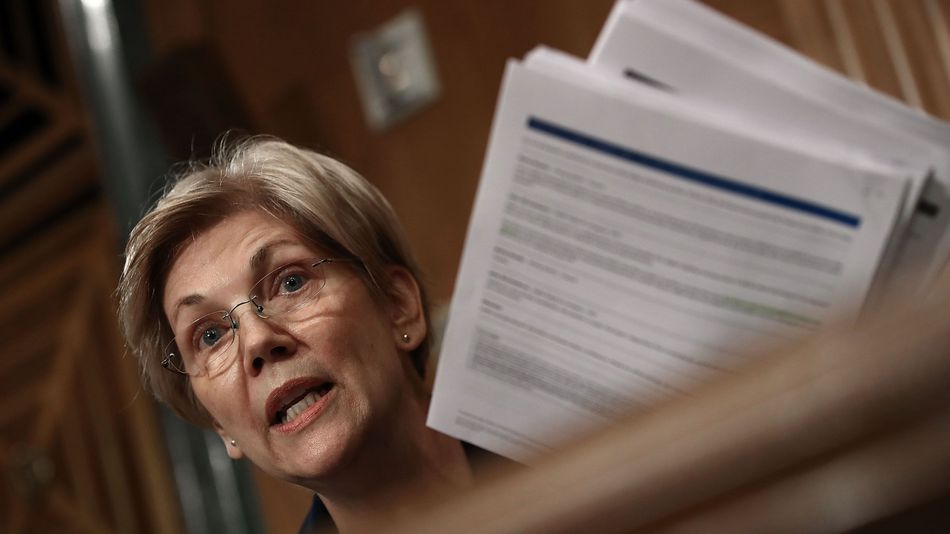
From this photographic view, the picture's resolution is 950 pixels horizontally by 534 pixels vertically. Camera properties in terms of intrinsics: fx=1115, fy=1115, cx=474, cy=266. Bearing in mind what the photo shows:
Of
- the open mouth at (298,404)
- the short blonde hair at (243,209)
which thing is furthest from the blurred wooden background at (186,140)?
the open mouth at (298,404)

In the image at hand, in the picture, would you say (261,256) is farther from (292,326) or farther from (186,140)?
(186,140)

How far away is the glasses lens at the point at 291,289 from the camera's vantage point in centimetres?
72

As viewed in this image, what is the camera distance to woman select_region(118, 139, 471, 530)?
699 mm

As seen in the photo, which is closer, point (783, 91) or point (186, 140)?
point (783, 91)

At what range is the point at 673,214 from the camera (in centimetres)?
67

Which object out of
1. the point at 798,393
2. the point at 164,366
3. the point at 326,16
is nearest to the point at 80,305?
the point at 326,16

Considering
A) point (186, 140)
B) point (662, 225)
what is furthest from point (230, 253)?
point (186, 140)

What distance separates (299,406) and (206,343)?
0.09 meters

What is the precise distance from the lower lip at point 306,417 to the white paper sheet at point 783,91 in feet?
0.88

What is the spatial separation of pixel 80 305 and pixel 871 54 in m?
1.43

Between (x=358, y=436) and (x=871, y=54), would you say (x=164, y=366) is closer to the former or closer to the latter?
(x=358, y=436)

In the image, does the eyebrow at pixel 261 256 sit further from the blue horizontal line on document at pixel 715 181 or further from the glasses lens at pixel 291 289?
the blue horizontal line on document at pixel 715 181

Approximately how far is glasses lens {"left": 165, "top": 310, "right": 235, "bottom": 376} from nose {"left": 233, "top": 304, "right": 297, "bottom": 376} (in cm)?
2

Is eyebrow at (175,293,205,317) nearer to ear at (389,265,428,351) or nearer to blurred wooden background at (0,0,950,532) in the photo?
ear at (389,265,428,351)
